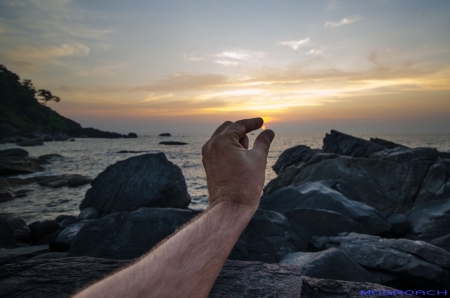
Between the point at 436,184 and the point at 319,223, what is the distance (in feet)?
21.1

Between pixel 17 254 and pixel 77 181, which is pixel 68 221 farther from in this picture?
pixel 77 181

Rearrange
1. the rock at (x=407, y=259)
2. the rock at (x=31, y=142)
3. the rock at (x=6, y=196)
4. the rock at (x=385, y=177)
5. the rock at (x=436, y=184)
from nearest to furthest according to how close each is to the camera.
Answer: the rock at (x=407, y=259)
the rock at (x=436, y=184)
the rock at (x=385, y=177)
the rock at (x=6, y=196)
the rock at (x=31, y=142)

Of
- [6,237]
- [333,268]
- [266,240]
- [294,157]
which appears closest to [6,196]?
[6,237]

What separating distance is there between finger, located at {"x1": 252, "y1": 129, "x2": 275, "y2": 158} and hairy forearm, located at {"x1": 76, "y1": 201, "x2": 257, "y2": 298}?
1.23 ft

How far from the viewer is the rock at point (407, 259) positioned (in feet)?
13.1

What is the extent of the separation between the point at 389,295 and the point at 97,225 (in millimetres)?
4666

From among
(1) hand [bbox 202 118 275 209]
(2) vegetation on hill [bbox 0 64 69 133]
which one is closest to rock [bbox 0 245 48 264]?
(1) hand [bbox 202 118 275 209]

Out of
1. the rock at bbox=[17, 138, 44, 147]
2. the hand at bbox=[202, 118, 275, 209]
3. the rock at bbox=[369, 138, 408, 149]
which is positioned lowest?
the rock at bbox=[369, 138, 408, 149]

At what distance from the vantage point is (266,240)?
5.05 meters

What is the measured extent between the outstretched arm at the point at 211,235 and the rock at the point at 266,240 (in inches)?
144

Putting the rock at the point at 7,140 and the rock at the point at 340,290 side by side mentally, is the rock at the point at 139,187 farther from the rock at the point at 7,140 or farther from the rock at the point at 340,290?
the rock at the point at 7,140

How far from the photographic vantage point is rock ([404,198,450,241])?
6824 millimetres

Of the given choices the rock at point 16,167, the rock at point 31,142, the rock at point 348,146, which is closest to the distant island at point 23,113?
the rock at point 31,142

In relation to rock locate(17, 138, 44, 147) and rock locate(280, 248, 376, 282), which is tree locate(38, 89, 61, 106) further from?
rock locate(280, 248, 376, 282)
